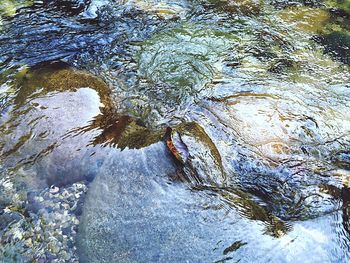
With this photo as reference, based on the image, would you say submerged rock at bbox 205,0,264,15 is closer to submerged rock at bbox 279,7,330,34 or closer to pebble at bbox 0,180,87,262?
submerged rock at bbox 279,7,330,34

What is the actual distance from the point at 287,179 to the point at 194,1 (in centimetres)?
417

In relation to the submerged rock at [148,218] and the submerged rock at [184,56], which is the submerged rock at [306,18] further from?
the submerged rock at [148,218]

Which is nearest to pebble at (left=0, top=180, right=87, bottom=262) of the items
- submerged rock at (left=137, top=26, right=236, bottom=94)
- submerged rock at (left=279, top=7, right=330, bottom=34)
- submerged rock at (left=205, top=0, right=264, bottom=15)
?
submerged rock at (left=137, top=26, right=236, bottom=94)

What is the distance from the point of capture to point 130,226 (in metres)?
2.99

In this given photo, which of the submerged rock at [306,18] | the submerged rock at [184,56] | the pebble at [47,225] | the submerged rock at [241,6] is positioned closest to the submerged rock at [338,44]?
the submerged rock at [306,18]

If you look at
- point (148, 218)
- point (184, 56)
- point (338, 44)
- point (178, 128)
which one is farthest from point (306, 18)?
point (148, 218)

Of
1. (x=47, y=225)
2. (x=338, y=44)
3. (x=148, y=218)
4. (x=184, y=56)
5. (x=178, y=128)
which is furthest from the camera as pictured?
(x=338, y=44)

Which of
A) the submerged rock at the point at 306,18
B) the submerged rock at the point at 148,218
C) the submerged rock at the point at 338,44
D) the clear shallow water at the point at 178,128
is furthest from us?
the submerged rock at the point at 306,18

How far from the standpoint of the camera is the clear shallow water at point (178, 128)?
2.98 m

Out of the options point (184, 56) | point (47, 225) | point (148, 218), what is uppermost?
point (148, 218)

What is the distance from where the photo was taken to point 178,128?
3.83m

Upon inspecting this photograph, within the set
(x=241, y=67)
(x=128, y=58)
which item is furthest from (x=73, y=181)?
(x=241, y=67)

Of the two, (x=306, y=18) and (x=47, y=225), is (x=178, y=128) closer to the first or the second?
(x=47, y=225)

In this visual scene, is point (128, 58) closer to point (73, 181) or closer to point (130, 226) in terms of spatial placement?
point (73, 181)
